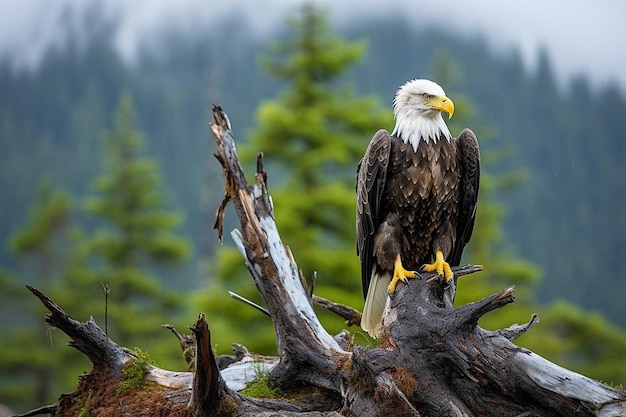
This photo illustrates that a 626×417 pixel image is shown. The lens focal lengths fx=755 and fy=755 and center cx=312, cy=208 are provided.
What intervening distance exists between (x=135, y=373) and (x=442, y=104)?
3.37m

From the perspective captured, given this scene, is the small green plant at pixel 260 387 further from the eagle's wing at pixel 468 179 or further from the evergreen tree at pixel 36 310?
the evergreen tree at pixel 36 310

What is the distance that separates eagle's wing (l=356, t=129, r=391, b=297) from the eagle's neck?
0.17 m

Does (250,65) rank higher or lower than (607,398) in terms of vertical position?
higher

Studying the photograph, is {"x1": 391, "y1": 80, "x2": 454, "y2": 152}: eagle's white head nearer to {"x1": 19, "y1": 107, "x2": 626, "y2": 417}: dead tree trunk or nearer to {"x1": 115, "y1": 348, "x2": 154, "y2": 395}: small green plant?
{"x1": 19, "y1": 107, "x2": 626, "y2": 417}: dead tree trunk

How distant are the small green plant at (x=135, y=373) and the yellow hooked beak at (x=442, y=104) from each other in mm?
3189

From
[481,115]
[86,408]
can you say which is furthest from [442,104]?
[481,115]

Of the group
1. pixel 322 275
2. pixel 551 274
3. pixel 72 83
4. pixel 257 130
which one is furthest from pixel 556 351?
pixel 72 83

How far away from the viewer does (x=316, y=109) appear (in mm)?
14789

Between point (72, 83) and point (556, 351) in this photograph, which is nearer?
point (556, 351)

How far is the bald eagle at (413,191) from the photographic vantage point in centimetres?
646

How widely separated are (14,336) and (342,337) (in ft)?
64.1

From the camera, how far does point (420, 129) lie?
6551 millimetres

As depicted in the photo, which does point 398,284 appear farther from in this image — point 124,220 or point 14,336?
point 14,336

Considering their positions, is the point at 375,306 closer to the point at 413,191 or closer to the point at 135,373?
the point at 413,191
